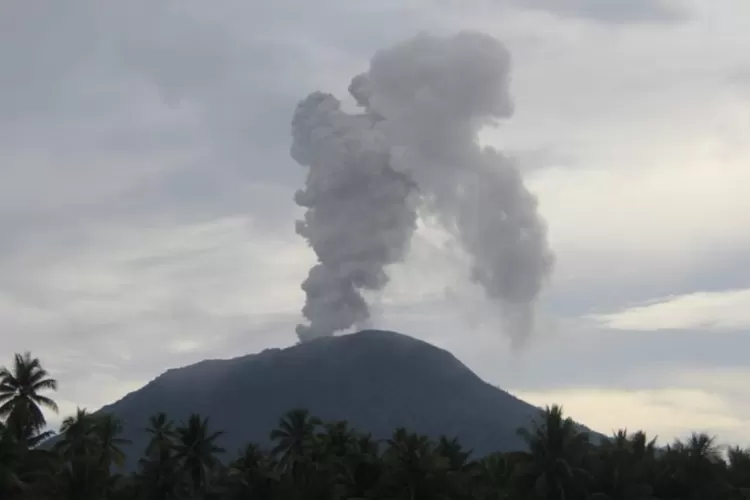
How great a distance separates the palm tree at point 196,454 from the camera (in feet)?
307

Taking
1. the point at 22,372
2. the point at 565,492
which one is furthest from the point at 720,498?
the point at 22,372

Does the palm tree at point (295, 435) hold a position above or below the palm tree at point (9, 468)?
above

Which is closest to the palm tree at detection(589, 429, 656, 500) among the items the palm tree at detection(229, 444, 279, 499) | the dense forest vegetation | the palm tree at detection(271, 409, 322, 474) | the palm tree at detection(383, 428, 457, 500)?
the dense forest vegetation

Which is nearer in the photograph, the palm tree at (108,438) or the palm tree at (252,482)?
the palm tree at (252,482)

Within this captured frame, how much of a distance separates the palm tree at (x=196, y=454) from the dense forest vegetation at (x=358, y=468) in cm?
10

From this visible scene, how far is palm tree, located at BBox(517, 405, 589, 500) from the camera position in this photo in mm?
75938

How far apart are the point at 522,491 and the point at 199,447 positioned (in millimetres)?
30866

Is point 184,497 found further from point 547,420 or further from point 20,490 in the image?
point 547,420

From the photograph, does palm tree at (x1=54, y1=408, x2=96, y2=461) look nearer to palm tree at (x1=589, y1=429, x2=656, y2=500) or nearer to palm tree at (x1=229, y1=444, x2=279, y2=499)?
palm tree at (x1=229, y1=444, x2=279, y2=499)

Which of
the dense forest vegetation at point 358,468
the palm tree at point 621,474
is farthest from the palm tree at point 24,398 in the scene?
the palm tree at point 621,474

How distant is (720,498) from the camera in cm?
8112

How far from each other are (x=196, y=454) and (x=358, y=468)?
20.0 meters

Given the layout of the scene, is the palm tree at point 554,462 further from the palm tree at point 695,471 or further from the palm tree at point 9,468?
the palm tree at point 9,468

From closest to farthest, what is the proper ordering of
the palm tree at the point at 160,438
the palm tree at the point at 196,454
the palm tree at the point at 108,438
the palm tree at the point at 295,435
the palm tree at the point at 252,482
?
the palm tree at the point at 252,482 < the palm tree at the point at 160,438 < the palm tree at the point at 108,438 < the palm tree at the point at 196,454 < the palm tree at the point at 295,435
